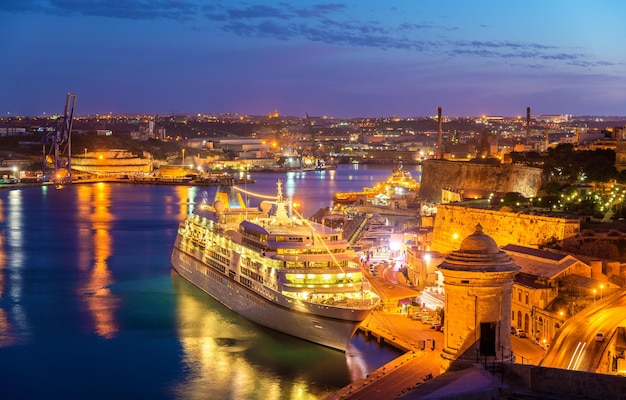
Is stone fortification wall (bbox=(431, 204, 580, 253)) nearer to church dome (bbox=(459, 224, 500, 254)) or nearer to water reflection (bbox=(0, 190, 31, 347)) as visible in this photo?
water reflection (bbox=(0, 190, 31, 347))

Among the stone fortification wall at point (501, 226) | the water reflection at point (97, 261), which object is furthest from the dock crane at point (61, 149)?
the stone fortification wall at point (501, 226)

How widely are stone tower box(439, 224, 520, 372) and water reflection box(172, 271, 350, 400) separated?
15.2 feet

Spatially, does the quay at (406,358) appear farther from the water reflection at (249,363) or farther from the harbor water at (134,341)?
the water reflection at (249,363)

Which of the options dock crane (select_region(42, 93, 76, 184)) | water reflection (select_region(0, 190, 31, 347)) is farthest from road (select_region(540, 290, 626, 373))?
dock crane (select_region(42, 93, 76, 184))

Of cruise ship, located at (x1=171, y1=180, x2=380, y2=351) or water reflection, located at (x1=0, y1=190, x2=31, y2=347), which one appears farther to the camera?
water reflection, located at (x1=0, y1=190, x2=31, y2=347)

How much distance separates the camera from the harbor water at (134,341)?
8055 millimetres

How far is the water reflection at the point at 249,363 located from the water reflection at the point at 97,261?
0.92 meters

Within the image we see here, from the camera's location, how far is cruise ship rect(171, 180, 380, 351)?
8898 mm

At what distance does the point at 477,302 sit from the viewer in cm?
316

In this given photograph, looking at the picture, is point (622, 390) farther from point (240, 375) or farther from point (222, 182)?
point (222, 182)

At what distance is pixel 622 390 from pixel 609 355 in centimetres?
268

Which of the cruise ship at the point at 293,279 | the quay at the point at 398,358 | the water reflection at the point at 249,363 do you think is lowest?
the water reflection at the point at 249,363

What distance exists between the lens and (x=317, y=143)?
80812 millimetres

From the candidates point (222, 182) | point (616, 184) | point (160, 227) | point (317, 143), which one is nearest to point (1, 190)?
point (222, 182)
